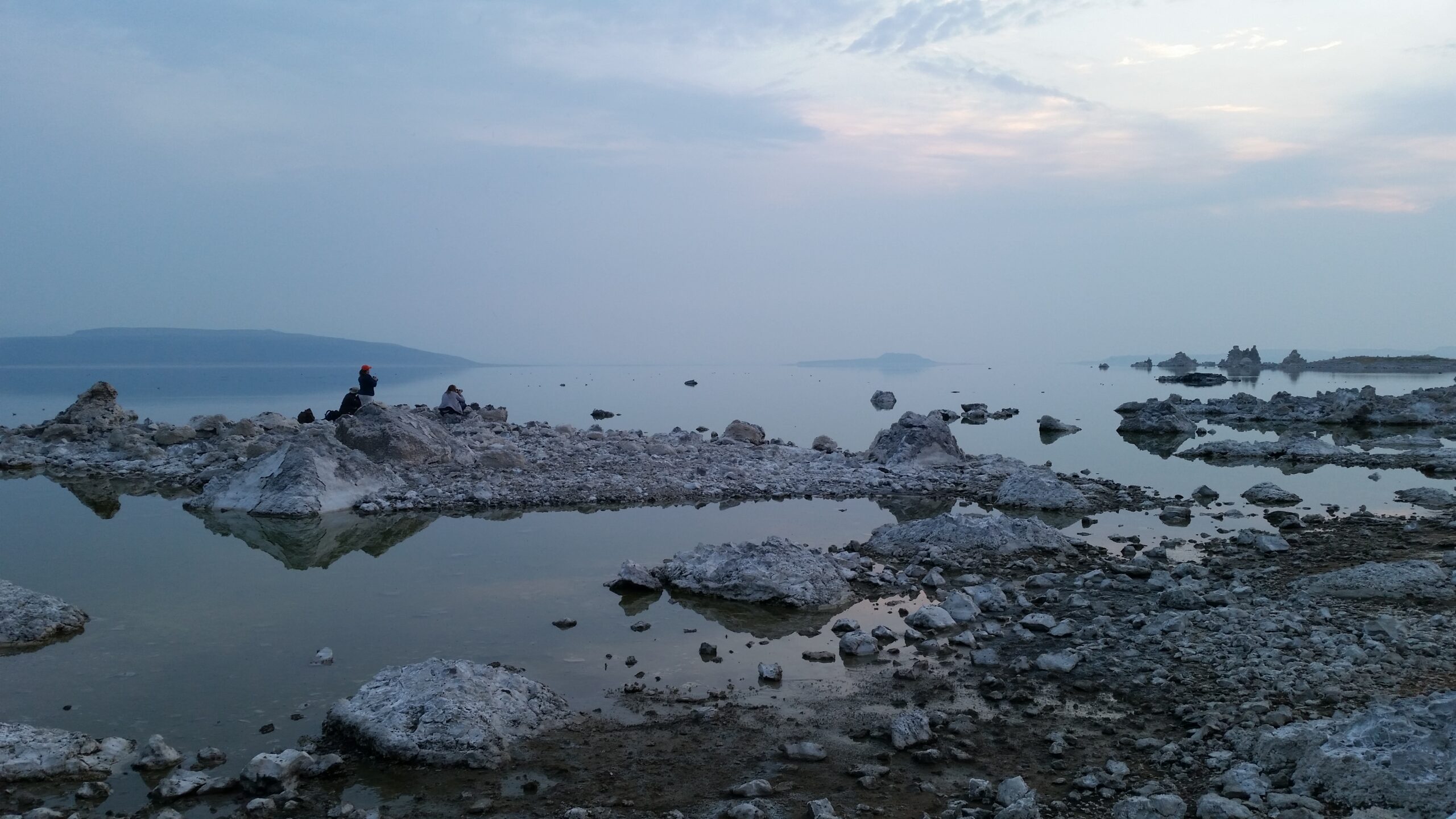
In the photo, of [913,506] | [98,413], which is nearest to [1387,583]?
[913,506]

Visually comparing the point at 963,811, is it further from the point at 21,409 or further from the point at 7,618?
the point at 21,409

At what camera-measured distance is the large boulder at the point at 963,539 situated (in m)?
11.9

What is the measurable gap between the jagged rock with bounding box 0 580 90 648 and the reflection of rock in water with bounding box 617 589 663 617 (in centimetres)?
552

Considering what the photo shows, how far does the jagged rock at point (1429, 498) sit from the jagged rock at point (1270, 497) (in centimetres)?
178

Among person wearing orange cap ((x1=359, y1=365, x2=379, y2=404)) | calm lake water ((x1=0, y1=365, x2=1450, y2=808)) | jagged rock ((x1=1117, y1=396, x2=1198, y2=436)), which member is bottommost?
calm lake water ((x1=0, y1=365, x2=1450, y2=808))

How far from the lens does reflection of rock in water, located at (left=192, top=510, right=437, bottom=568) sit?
1269 centimetres

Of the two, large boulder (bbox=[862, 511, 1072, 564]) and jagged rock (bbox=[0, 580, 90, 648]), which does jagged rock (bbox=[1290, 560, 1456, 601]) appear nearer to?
large boulder (bbox=[862, 511, 1072, 564])

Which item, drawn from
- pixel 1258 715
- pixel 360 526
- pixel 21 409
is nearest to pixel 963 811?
pixel 1258 715

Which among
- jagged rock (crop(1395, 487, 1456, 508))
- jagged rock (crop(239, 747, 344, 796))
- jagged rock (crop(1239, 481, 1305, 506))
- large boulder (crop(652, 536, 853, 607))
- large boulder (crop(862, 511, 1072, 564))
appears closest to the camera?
jagged rock (crop(239, 747, 344, 796))

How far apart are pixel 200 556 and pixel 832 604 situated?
8927 millimetres

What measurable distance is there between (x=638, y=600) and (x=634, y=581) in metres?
0.32

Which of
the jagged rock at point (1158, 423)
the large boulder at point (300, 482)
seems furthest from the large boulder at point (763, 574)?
the jagged rock at point (1158, 423)

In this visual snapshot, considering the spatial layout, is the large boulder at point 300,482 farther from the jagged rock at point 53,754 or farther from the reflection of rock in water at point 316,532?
the jagged rock at point 53,754

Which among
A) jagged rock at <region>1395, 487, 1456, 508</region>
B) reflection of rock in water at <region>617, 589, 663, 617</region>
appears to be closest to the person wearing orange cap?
reflection of rock in water at <region>617, 589, 663, 617</region>
